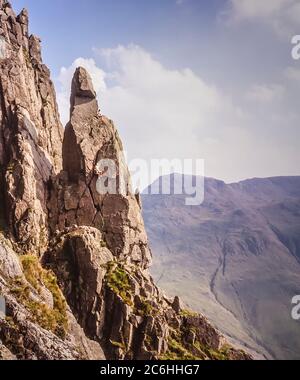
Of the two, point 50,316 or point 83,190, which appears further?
point 83,190

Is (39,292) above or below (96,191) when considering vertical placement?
below

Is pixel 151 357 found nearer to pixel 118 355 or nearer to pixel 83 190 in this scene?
pixel 118 355

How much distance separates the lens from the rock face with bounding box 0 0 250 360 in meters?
42.8

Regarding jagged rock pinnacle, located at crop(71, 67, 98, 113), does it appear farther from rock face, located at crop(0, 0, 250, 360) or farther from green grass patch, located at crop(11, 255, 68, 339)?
green grass patch, located at crop(11, 255, 68, 339)

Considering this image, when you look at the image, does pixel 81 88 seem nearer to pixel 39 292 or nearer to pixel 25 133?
pixel 25 133

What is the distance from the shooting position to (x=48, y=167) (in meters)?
65.1

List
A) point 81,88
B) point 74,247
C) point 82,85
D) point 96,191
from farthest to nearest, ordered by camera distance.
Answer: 1. point 82,85
2. point 81,88
3. point 96,191
4. point 74,247

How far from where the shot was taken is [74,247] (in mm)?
53781

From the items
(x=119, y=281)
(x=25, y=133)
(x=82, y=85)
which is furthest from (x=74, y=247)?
(x=82, y=85)

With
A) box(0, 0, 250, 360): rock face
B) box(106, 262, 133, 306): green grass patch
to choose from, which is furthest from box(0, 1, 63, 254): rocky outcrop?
box(106, 262, 133, 306): green grass patch

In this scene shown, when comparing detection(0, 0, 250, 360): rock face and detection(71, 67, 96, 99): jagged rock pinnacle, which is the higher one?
detection(71, 67, 96, 99): jagged rock pinnacle

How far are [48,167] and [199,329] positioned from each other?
1316 inches

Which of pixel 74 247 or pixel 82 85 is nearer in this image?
pixel 74 247
